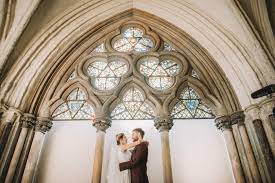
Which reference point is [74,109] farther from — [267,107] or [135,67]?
[267,107]

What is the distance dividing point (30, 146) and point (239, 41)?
17.1 ft

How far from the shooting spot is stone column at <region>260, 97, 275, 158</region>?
494cm

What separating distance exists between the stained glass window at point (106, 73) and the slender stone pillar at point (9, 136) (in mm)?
2040

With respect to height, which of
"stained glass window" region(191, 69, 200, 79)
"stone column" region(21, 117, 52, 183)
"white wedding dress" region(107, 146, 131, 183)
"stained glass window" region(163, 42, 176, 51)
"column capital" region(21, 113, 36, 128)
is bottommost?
"white wedding dress" region(107, 146, 131, 183)

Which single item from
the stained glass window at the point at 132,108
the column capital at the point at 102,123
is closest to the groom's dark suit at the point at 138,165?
the column capital at the point at 102,123

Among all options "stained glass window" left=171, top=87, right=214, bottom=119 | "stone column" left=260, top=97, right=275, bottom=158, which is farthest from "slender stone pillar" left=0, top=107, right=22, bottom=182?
"stone column" left=260, top=97, right=275, bottom=158

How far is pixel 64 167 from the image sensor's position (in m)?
5.96

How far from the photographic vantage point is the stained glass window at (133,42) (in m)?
7.78

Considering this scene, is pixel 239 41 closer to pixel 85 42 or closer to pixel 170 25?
pixel 170 25

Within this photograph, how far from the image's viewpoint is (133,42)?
26.0 ft

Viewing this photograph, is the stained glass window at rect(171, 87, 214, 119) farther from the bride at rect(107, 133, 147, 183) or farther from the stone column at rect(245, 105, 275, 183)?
the bride at rect(107, 133, 147, 183)

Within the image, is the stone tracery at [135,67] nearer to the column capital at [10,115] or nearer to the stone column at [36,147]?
the stone column at [36,147]

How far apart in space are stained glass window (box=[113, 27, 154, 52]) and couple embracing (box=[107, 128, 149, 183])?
362 centimetres

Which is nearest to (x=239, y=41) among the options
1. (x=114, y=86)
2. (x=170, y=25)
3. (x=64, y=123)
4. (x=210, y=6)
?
(x=210, y=6)
